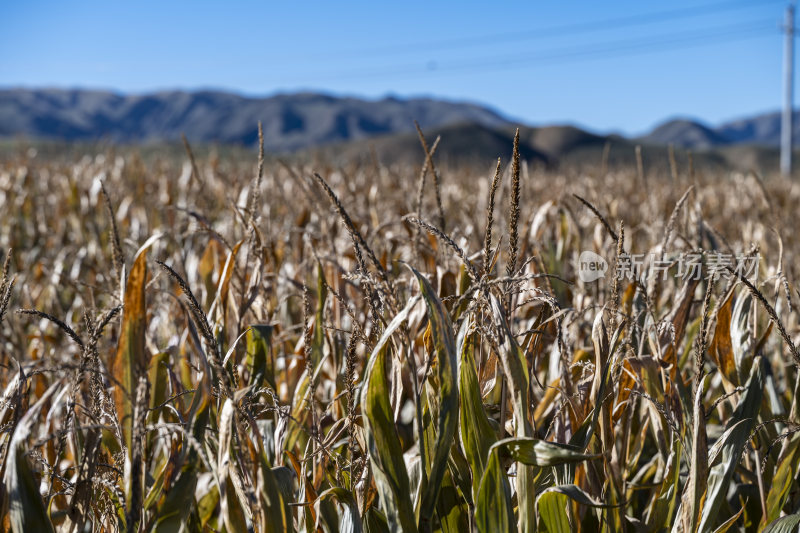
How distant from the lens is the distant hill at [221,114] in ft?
490

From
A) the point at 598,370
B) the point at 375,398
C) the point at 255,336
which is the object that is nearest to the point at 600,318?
the point at 598,370

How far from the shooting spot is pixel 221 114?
162m

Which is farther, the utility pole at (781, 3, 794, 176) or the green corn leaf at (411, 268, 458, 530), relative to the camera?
the utility pole at (781, 3, 794, 176)

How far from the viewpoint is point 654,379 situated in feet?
3.87

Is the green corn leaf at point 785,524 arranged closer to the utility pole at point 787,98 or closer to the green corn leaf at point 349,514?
the green corn leaf at point 349,514

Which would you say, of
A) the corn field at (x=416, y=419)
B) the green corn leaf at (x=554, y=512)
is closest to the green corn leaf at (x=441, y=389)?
Result: the corn field at (x=416, y=419)

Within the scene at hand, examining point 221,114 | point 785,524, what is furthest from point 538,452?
point 221,114

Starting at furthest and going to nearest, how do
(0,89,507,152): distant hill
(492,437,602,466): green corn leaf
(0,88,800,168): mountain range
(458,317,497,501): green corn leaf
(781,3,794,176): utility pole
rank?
(0,89,507,152): distant hill
(0,88,800,168): mountain range
(781,3,794,176): utility pole
(458,317,497,501): green corn leaf
(492,437,602,466): green corn leaf

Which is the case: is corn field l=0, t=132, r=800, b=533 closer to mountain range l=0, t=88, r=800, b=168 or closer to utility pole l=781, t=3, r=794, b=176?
utility pole l=781, t=3, r=794, b=176

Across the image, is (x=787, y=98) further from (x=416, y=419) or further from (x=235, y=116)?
(x=235, y=116)

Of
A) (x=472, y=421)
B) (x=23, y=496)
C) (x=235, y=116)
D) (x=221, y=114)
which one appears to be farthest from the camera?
(x=221, y=114)

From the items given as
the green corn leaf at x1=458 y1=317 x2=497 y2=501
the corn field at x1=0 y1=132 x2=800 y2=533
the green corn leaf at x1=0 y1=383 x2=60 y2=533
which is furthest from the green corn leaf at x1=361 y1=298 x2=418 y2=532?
the green corn leaf at x1=0 y1=383 x2=60 y2=533

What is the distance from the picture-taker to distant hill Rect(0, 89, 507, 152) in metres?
149

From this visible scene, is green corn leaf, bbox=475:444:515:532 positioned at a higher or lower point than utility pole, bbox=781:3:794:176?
lower
